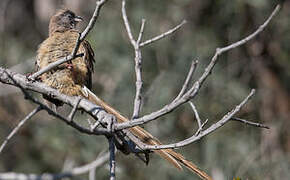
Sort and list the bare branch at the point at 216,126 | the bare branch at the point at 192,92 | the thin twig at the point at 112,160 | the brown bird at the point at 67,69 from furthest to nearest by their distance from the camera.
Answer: the brown bird at the point at 67,69 < the thin twig at the point at 112,160 < the bare branch at the point at 216,126 < the bare branch at the point at 192,92

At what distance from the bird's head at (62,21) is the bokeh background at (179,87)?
2.11 metres

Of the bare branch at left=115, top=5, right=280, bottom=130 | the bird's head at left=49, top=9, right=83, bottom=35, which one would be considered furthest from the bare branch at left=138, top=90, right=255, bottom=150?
the bird's head at left=49, top=9, right=83, bottom=35

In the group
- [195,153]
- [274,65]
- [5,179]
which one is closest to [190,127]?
[195,153]

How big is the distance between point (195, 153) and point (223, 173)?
88cm

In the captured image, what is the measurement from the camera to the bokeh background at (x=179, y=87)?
764 cm

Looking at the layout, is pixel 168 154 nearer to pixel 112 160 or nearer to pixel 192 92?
pixel 112 160

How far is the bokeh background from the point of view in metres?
7.64

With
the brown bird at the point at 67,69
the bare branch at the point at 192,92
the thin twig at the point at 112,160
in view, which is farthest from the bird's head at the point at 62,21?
the bare branch at the point at 192,92

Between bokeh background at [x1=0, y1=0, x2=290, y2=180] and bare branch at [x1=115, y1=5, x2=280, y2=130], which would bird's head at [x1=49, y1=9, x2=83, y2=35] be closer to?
bokeh background at [x1=0, y1=0, x2=290, y2=180]

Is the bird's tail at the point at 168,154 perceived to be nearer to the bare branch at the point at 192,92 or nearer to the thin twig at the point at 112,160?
the thin twig at the point at 112,160

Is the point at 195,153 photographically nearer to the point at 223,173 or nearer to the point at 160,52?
the point at 223,173

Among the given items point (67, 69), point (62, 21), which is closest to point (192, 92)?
point (67, 69)

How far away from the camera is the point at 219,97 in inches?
321

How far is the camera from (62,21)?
5.43 metres
